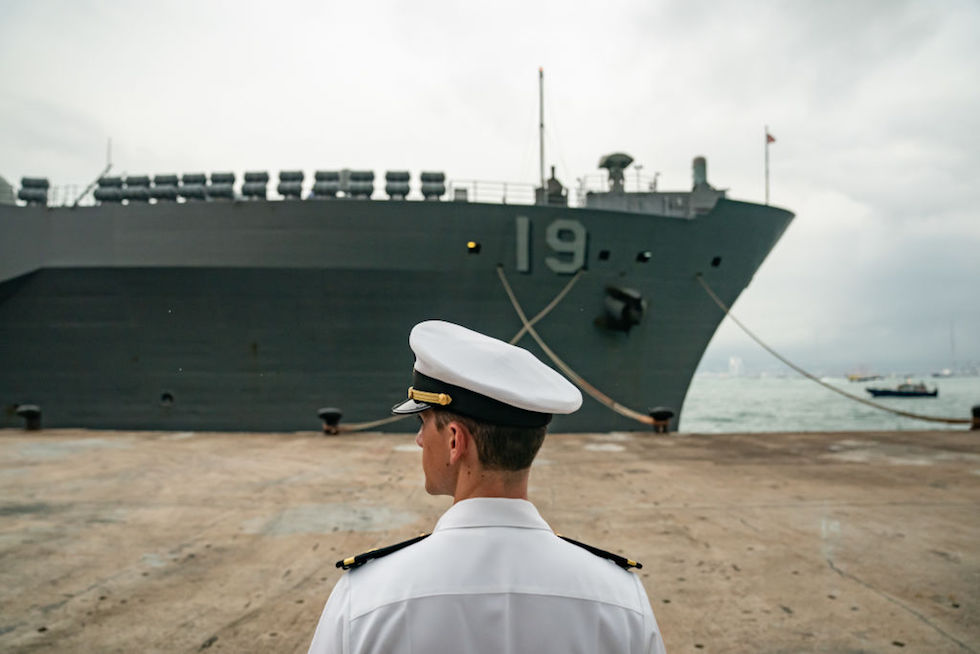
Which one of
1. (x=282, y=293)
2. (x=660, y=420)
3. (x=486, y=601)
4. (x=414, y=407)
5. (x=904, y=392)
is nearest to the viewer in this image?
(x=486, y=601)

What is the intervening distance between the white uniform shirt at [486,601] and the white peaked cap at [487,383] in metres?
0.21

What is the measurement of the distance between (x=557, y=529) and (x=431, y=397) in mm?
3978

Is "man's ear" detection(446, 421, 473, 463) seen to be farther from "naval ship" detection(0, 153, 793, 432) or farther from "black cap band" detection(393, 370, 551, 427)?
"naval ship" detection(0, 153, 793, 432)

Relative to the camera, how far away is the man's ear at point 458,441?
128 cm

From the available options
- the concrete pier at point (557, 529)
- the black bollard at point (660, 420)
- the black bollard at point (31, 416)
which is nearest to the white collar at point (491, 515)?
the concrete pier at point (557, 529)

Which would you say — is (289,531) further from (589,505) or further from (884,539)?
(884,539)

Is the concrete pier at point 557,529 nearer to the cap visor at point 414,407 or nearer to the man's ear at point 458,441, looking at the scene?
the cap visor at point 414,407

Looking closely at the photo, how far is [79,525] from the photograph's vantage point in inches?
198

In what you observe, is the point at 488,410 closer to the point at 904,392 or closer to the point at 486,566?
the point at 486,566

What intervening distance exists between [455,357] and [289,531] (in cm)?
421

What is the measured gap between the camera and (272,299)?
1259 cm

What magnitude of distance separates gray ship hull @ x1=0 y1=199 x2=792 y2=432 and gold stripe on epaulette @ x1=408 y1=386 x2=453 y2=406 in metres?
11.3

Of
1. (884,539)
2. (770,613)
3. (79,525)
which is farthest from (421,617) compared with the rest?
(79,525)

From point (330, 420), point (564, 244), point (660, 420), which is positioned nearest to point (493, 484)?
point (330, 420)
